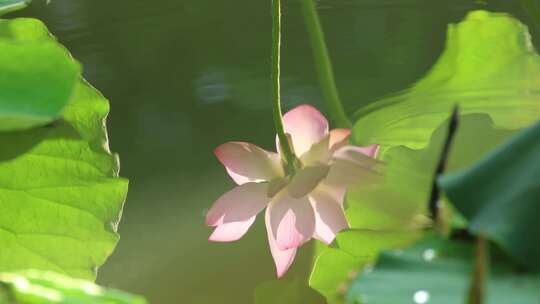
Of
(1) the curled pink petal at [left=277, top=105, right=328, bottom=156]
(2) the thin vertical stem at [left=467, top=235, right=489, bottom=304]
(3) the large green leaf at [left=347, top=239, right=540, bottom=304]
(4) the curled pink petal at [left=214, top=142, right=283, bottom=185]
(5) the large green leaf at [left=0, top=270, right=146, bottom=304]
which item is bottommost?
(4) the curled pink petal at [left=214, top=142, right=283, bottom=185]

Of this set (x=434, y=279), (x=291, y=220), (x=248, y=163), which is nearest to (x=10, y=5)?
(x=248, y=163)

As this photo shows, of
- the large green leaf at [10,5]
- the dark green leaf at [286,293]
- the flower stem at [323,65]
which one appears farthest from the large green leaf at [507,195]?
the large green leaf at [10,5]

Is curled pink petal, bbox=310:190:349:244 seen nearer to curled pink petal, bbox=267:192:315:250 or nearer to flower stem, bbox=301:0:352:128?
curled pink petal, bbox=267:192:315:250

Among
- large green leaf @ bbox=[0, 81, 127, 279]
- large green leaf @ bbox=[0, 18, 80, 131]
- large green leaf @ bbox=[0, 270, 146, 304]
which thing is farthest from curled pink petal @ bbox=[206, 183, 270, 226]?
large green leaf @ bbox=[0, 270, 146, 304]

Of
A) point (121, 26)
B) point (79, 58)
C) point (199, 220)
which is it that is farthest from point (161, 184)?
point (121, 26)

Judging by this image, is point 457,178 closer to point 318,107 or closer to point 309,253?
point 309,253

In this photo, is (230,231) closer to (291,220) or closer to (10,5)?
(291,220)
